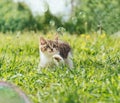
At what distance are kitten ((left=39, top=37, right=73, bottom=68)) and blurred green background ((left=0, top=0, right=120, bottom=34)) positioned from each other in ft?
13.0

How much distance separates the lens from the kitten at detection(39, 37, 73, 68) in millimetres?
6000

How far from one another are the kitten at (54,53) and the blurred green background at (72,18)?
156 inches

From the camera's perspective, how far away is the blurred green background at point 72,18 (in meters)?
11.4

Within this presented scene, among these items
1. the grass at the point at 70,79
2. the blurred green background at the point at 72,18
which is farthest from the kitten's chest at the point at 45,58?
the blurred green background at the point at 72,18

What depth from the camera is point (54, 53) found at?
6035mm

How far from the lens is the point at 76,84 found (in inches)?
181

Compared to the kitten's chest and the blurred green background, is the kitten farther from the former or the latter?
the blurred green background

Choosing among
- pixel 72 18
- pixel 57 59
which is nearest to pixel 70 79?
pixel 57 59

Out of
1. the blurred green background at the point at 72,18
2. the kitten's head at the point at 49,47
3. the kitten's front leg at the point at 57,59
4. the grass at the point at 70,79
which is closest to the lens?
the grass at the point at 70,79

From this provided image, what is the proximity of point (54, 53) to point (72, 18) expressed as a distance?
4.22m

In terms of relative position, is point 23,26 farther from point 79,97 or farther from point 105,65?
point 79,97

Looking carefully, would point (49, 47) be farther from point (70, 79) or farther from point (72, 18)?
point (72, 18)

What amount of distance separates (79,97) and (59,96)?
157 mm

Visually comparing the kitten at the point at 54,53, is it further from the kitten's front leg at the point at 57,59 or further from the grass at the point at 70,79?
the grass at the point at 70,79
